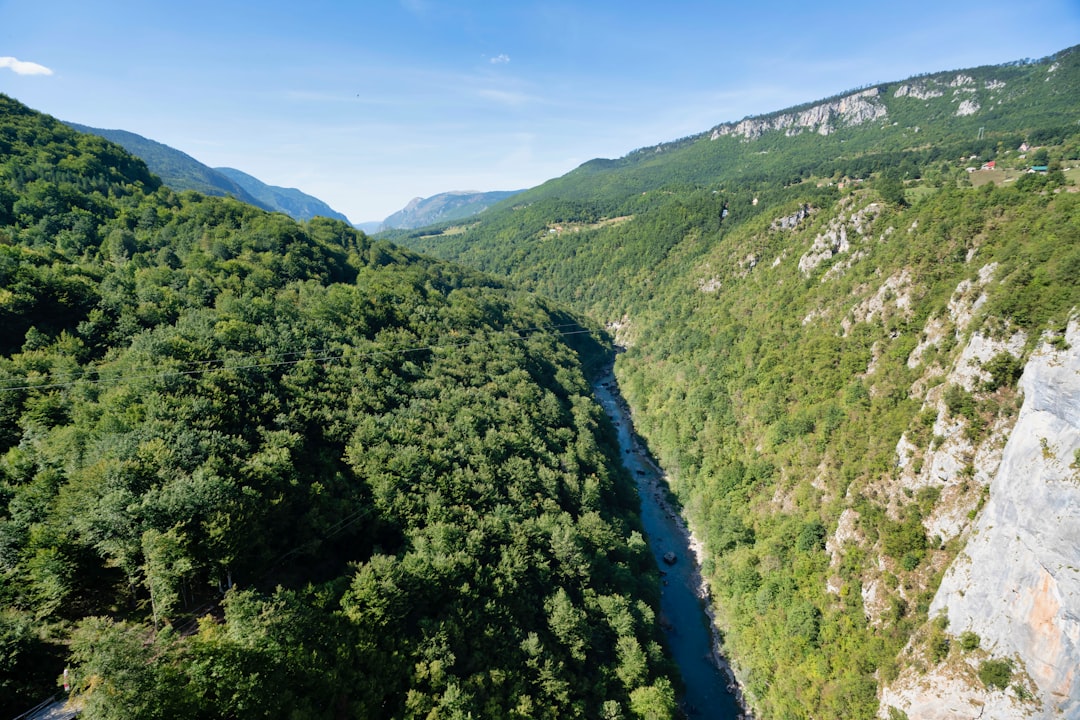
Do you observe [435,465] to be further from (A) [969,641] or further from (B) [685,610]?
(A) [969,641]

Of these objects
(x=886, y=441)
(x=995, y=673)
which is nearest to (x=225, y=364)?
(x=995, y=673)

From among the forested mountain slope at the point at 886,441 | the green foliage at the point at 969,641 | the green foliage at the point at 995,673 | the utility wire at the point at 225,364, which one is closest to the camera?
the green foliage at the point at 995,673

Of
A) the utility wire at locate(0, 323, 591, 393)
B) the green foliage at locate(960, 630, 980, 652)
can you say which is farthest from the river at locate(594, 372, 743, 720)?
the utility wire at locate(0, 323, 591, 393)

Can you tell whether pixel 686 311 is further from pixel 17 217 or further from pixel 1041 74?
pixel 1041 74

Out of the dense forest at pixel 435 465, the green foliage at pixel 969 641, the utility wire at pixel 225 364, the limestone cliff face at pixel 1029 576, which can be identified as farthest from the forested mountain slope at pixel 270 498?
the green foliage at pixel 969 641

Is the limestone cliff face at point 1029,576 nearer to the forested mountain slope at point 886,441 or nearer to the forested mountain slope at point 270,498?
the forested mountain slope at point 886,441

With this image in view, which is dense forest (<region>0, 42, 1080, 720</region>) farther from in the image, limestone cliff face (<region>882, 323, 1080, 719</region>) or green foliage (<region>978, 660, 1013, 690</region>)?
limestone cliff face (<region>882, 323, 1080, 719</region>)
